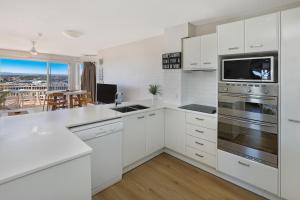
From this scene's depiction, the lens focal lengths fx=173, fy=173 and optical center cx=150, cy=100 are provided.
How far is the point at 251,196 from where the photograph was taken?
2.07 meters

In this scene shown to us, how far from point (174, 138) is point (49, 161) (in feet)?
7.19

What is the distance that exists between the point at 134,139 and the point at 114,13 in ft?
6.27

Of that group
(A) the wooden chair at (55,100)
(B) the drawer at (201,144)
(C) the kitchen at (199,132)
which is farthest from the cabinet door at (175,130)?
(A) the wooden chair at (55,100)

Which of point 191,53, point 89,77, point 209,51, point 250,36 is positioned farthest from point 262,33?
point 89,77

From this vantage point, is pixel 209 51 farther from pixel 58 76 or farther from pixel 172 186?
pixel 58 76

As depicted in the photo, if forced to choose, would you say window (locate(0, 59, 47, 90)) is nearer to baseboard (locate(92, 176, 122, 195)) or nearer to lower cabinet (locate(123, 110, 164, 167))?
lower cabinet (locate(123, 110, 164, 167))

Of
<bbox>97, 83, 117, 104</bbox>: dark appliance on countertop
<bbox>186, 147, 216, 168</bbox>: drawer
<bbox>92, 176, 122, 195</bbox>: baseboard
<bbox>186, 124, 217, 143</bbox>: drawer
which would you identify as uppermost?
<bbox>97, 83, 117, 104</bbox>: dark appliance on countertop

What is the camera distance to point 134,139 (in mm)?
2576

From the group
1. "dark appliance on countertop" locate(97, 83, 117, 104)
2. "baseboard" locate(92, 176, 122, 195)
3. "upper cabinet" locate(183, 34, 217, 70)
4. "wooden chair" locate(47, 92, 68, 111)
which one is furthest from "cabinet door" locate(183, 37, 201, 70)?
"wooden chair" locate(47, 92, 68, 111)

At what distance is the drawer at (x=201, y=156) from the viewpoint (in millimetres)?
2482

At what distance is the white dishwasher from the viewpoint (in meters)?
1.96

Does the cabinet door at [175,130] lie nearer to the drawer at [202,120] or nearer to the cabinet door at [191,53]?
the drawer at [202,120]

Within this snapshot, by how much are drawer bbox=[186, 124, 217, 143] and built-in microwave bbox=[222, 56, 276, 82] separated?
2.53ft

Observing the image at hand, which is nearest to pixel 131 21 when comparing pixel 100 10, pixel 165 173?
pixel 100 10
